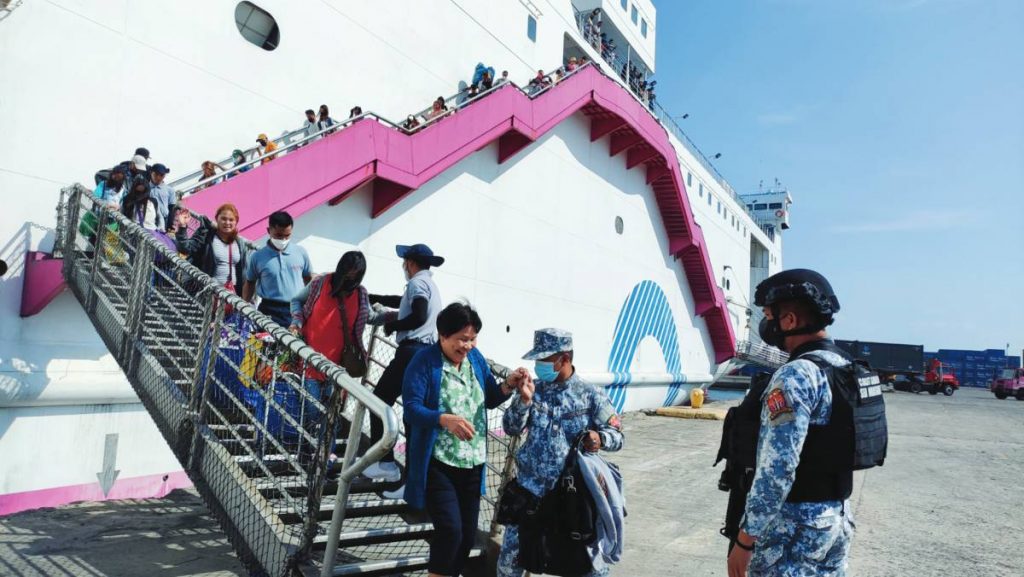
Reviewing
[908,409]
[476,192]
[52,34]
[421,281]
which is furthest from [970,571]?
[908,409]

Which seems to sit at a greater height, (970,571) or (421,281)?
(421,281)

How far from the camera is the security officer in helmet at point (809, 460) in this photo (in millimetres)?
1956

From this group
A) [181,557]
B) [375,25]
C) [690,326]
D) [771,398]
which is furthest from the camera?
[690,326]

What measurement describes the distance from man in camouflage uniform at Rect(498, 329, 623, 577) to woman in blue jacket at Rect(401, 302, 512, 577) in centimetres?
21

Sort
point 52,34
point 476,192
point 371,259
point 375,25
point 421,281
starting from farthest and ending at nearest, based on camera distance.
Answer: point 476,192 → point 375,25 → point 371,259 → point 52,34 → point 421,281

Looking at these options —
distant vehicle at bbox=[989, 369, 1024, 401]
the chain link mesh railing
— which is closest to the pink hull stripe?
the chain link mesh railing

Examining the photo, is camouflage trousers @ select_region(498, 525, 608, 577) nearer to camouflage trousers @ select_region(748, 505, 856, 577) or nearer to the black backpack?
the black backpack

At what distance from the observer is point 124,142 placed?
6.37 meters

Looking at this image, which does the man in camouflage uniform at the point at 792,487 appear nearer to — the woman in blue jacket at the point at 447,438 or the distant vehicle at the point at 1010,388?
the woman in blue jacket at the point at 447,438

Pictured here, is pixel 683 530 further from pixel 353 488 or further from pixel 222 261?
pixel 222 261

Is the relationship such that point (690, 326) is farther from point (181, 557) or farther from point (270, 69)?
point (181, 557)

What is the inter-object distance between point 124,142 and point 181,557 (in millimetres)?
4404

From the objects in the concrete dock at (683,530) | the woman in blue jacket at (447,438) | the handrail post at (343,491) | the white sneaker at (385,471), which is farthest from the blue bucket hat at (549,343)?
the concrete dock at (683,530)

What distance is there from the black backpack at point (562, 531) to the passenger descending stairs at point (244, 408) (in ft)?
2.71
